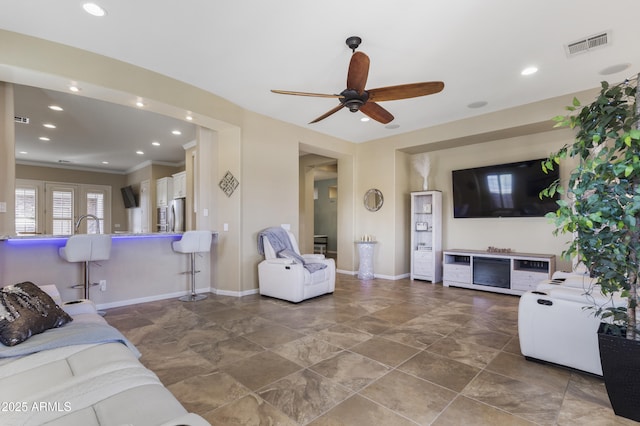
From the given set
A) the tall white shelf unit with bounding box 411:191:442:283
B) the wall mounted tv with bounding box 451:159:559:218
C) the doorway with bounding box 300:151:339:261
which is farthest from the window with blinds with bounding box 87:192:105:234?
the wall mounted tv with bounding box 451:159:559:218

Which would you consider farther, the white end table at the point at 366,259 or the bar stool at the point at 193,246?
the white end table at the point at 366,259

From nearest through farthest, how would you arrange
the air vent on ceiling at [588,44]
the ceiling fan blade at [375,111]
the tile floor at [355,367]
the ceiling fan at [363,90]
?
the tile floor at [355,367] → the ceiling fan at [363,90] → the air vent on ceiling at [588,44] → the ceiling fan blade at [375,111]

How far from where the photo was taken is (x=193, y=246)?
4.32 meters

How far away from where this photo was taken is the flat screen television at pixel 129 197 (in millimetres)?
9080

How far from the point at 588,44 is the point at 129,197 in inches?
410

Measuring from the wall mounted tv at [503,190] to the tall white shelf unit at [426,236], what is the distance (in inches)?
15.5

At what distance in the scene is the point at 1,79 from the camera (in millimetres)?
3004

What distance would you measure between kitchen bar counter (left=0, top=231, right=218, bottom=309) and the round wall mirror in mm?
3129

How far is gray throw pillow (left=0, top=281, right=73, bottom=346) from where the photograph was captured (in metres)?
1.60

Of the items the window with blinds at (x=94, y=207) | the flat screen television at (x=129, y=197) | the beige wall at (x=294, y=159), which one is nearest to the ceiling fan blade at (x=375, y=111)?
the beige wall at (x=294, y=159)

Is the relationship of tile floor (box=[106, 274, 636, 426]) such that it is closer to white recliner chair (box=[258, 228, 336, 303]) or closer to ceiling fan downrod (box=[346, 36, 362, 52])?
white recliner chair (box=[258, 228, 336, 303])

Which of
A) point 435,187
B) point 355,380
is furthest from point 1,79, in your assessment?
point 435,187

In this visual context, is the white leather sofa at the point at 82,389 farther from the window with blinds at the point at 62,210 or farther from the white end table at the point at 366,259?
the window with blinds at the point at 62,210

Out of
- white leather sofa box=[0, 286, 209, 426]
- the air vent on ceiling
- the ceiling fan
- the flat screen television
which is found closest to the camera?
white leather sofa box=[0, 286, 209, 426]
